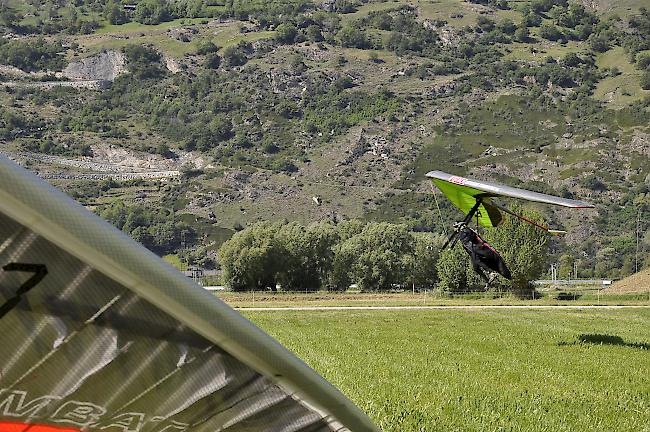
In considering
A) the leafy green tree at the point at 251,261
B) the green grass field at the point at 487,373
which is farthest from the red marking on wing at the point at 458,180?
the leafy green tree at the point at 251,261

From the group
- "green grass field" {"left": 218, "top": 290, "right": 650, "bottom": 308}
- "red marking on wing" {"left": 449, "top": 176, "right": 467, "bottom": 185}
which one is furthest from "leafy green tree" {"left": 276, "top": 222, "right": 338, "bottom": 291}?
"red marking on wing" {"left": 449, "top": 176, "right": 467, "bottom": 185}

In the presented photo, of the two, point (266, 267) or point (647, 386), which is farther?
point (266, 267)

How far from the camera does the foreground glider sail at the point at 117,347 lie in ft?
9.11

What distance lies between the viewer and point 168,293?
9.71 ft

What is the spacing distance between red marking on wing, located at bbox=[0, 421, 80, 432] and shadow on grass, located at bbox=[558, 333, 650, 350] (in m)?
17.2

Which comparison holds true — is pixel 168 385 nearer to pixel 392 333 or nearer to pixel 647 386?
pixel 647 386

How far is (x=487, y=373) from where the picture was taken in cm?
1390

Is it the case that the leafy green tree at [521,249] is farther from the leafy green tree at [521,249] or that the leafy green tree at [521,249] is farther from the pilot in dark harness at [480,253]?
the pilot in dark harness at [480,253]

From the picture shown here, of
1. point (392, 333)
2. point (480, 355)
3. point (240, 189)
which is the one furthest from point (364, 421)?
point (240, 189)

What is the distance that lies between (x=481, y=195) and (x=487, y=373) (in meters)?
8.59

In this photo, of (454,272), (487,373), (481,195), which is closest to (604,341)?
(481,195)

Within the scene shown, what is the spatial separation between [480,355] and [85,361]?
1400cm

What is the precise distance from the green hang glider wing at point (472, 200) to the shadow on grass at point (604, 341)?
3.34m

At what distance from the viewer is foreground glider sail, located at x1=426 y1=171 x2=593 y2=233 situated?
19.6 m
